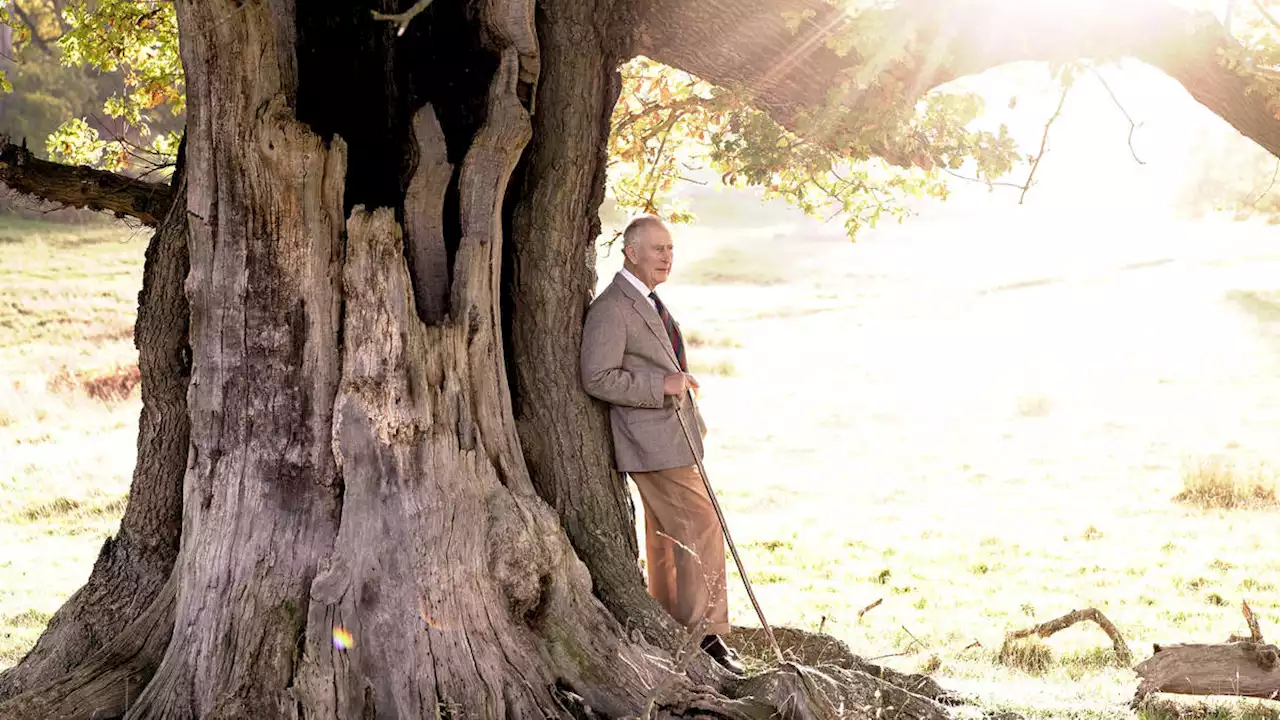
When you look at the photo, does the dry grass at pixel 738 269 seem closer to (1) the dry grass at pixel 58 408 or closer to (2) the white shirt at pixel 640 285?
(1) the dry grass at pixel 58 408

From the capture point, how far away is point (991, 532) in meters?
15.6

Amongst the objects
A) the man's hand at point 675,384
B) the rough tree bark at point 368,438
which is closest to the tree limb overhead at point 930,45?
the rough tree bark at point 368,438

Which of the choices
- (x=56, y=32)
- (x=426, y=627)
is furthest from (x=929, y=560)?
(x=56, y=32)

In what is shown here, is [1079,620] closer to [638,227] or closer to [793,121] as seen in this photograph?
[793,121]

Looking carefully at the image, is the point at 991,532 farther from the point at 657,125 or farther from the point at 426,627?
the point at 426,627

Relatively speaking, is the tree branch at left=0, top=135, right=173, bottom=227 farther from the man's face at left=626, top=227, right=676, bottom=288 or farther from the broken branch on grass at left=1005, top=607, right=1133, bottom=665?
the broken branch on grass at left=1005, top=607, right=1133, bottom=665

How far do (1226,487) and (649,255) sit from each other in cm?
1286

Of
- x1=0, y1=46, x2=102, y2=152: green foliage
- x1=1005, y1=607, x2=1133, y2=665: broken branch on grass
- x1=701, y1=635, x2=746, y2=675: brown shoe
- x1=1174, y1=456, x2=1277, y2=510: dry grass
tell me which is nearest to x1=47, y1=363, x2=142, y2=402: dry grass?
x1=0, y1=46, x2=102, y2=152: green foliage

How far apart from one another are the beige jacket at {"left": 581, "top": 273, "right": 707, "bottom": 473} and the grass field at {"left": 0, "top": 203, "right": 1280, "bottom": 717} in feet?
6.06

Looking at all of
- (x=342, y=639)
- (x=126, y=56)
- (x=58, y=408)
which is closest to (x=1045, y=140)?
(x=342, y=639)

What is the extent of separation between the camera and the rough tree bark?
5.15 m

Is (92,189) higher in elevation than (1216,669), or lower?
higher

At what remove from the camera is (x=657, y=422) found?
613cm

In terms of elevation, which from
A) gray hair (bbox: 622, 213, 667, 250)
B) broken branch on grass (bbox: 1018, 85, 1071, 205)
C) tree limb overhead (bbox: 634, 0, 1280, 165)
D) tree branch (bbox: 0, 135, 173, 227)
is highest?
tree limb overhead (bbox: 634, 0, 1280, 165)
